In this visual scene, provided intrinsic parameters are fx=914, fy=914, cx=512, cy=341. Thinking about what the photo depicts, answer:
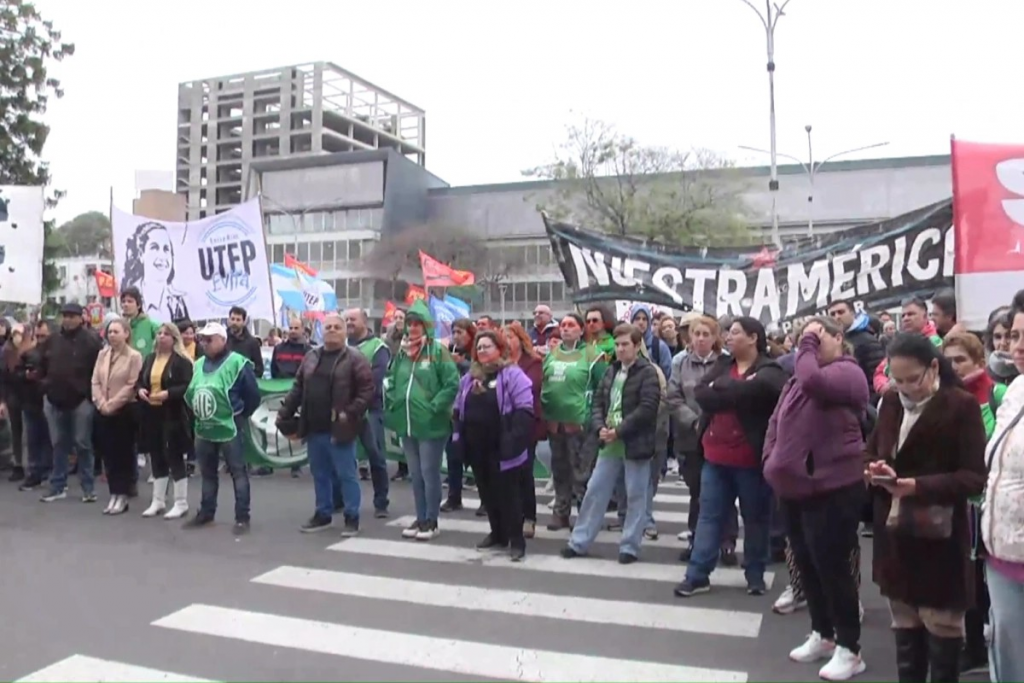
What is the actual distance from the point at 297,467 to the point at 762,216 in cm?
5670

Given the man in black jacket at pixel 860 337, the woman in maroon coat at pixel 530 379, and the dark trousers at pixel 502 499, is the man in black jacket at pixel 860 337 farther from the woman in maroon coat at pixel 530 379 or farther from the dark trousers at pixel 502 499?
the dark trousers at pixel 502 499

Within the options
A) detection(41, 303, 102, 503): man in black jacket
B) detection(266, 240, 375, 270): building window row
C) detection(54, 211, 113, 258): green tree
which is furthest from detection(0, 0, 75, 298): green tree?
detection(54, 211, 113, 258): green tree

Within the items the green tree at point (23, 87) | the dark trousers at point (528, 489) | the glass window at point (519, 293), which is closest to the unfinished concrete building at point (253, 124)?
the glass window at point (519, 293)

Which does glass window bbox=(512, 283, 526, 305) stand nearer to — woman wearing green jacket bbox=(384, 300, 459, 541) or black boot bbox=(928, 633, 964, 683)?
woman wearing green jacket bbox=(384, 300, 459, 541)

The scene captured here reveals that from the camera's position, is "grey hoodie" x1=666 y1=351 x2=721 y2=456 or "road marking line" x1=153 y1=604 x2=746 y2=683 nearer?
"road marking line" x1=153 y1=604 x2=746 y2=683

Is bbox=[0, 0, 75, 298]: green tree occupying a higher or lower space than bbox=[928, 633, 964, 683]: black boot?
higher

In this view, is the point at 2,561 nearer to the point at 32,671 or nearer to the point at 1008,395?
the point at 32,671

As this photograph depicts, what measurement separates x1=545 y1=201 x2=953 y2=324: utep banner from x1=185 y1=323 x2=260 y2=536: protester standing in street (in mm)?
3266

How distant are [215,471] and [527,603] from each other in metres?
3.76

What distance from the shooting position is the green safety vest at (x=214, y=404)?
8258 millimetres

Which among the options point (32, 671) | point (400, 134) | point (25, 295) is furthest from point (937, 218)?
point (400, 134)

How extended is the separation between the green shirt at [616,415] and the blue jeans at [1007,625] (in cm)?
367

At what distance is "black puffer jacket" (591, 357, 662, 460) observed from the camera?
22.5 feet

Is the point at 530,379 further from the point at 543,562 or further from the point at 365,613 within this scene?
the point at 365,613
